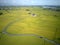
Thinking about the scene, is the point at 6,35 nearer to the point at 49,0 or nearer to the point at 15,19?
the point at 15,19

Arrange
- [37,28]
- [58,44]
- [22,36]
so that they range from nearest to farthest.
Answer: [58,44] < [22,36] < [37,28]

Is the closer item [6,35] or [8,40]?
[8,40]

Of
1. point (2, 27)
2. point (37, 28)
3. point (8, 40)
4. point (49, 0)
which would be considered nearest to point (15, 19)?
point (2, 27)

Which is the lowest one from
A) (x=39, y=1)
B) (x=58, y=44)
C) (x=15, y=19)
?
(x=58, y=44)

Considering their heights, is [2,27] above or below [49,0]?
below

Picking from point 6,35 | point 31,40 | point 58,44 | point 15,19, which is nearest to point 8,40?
point 6,35

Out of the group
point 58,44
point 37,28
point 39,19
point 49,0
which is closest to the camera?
point 58,44
